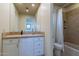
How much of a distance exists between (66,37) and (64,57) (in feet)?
0.82

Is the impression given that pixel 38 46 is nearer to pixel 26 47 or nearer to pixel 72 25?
pixel 26 47

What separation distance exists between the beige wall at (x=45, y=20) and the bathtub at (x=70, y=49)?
19 cm

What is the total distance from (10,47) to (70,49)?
0.75 m

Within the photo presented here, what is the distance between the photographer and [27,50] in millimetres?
1580

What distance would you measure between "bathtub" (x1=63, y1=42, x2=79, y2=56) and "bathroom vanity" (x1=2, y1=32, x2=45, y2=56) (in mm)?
301

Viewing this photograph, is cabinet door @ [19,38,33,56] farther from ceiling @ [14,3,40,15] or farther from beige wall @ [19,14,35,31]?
ceiling @ [14,3,40,15]

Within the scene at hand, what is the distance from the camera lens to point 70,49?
1541 millimetres

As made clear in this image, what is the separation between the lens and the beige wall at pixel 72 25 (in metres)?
1.54

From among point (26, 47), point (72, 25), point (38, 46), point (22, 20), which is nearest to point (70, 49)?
point (72, 25)

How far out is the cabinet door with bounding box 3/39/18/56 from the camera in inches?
59.9

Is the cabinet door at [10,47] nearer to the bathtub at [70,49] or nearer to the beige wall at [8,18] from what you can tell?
the beige wall at [8,18]

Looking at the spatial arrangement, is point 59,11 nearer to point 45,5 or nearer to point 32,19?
point 45,5

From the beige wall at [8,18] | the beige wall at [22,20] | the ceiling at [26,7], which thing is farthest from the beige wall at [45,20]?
the beige wall at [8,18]

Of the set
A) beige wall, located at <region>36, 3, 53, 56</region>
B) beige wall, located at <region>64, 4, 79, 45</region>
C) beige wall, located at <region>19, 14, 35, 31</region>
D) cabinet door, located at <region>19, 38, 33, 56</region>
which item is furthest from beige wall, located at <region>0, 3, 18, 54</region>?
beige wall, located at <region>64, 4, 79, 45</region>
